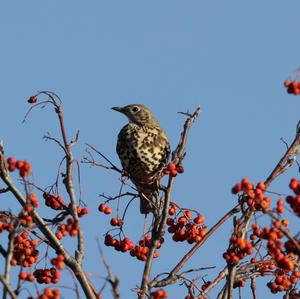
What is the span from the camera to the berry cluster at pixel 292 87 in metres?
4.74

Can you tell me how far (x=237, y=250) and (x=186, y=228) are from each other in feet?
4.14

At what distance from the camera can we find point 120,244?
585 cm

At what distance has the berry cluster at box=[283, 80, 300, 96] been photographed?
15.6 feet

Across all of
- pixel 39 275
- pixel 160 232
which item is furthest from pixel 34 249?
pixel 160 232

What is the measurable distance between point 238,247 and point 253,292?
2.07 feet

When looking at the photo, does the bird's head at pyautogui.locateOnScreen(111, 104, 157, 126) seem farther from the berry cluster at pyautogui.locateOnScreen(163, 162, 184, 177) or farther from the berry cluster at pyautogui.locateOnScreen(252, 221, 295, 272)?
the berry cluster at pyautogui.locateOnScreen(252, 221, 295, 272)

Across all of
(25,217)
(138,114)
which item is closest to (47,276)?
(25,217)

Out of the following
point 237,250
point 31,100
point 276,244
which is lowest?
point 276,244

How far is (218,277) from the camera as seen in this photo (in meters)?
5.11

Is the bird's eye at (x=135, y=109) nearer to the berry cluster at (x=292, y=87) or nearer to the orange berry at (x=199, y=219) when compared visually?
the orange berry at (x=199, y=219)

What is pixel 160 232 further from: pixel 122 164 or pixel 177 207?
pixel 122 164

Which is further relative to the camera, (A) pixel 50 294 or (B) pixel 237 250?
(B) pixel 237 250

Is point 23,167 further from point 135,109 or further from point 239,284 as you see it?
point 135,109

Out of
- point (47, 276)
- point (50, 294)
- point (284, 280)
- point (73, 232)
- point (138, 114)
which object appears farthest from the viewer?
point (138, 114)
